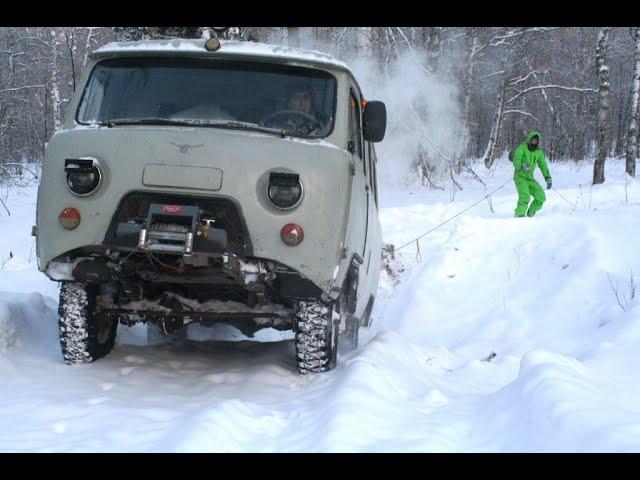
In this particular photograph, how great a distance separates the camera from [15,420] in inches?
144

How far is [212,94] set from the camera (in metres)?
5.12

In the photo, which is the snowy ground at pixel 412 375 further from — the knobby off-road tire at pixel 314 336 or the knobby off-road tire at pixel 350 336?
the knobby off-road tire at pixel 350 336

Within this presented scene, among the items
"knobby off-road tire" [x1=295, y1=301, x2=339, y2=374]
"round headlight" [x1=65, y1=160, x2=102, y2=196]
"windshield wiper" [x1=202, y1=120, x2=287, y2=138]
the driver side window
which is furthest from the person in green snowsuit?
"round headlight" [x1=65, y1=160, x2=102, y2=196]

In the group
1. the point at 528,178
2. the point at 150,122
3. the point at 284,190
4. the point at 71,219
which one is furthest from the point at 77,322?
the point at 528,178

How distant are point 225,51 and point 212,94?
0.33 m

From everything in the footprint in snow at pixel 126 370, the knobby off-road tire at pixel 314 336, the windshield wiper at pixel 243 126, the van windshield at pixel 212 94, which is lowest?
the footprint in snow at pixel 126 370

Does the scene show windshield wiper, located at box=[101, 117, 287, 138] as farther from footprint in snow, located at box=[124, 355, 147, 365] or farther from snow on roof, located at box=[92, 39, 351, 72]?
footprint in snow, located at box=[124, 355, 147, 365]

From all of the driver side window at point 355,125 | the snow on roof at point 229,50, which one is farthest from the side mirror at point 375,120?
the snow on roof at point 229,50

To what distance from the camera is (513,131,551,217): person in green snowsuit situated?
520 inches

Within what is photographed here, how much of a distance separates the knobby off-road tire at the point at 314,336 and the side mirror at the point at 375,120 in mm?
1457

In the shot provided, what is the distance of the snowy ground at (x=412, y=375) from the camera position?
3369 mm

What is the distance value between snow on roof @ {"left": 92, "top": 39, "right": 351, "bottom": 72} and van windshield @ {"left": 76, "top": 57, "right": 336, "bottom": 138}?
0.07 m

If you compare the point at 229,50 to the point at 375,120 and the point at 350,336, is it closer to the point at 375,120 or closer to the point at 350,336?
the point at 375,120
